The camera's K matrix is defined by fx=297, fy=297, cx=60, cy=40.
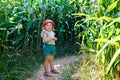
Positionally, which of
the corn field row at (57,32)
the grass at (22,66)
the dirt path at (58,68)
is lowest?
the dirt path at (58,68)

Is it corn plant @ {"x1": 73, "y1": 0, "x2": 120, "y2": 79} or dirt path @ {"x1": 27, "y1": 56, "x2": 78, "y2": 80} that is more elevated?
corn plant @ {"x1": 73, "y1": 0, "x2": 120, "y2": 79}

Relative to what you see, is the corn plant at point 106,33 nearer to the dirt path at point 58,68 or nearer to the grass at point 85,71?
the grass at point 85,71

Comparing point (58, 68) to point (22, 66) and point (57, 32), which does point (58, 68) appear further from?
point (57, 32)

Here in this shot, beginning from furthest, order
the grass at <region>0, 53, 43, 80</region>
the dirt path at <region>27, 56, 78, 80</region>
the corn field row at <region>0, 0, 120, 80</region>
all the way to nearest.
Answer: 1. the dirt path at <region>27, 56, 78, 80</region>
2. the grass at <region>0, 53, 43, 80</region>
3. the corn field row at <region>0, 0, 120, 80</region>

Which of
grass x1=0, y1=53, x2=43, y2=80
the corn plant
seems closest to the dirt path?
grass x1=0, y1=53, x2=43, y2=80

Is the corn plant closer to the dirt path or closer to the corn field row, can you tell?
the corn field row

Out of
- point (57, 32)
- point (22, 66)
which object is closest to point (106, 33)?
point (22, 66)

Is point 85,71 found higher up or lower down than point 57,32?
lower down

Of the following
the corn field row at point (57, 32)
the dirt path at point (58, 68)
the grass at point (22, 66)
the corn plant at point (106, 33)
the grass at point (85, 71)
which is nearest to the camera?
the corn plant at point (106, 33)

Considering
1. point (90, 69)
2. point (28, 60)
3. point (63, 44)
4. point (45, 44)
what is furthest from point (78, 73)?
point (63, 44)

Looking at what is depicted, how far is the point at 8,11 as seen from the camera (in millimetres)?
4840

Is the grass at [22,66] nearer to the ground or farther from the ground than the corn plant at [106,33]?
nearer to the ground

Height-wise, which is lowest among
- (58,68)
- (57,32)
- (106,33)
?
(58,68)

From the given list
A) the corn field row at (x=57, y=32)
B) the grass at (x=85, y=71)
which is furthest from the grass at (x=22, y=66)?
the grass at (x=85, y=71)
